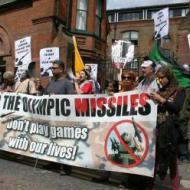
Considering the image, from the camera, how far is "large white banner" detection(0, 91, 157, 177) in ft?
22.5

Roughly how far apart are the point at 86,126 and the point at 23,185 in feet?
4.44

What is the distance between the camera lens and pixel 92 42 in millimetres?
23750

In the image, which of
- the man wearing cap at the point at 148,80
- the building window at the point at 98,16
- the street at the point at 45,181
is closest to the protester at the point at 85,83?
the street at the point at 45,181

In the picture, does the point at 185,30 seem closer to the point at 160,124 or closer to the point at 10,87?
the point at 10,87

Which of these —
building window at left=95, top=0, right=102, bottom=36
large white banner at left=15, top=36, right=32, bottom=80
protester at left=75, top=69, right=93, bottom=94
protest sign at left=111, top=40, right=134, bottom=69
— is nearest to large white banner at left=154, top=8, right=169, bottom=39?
protest sign at left=111, top=40, right=134, bottom=69

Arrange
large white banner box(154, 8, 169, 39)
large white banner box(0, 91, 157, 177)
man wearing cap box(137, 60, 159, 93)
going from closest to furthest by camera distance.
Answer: large white banner box(0, 91, 157, 177) → man wearing cap box(137, 60, 159, 93) → large white banner box(154, 8, 169, 39)

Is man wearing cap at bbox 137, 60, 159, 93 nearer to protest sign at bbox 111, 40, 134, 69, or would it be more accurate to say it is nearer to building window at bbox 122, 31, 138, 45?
protest sign at bbox 111, 40, 134, 69

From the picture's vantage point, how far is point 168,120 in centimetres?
647

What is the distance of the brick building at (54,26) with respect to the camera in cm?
1967

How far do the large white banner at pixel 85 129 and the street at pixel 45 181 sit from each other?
0.85 ft

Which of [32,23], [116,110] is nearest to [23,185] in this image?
[116,110]

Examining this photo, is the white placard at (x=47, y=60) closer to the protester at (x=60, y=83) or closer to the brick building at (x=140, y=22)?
the protester at (x=60, y=83)

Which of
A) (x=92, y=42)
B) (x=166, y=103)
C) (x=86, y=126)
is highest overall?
(x=92, y=42)

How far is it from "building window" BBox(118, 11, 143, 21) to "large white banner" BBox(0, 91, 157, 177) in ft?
173
